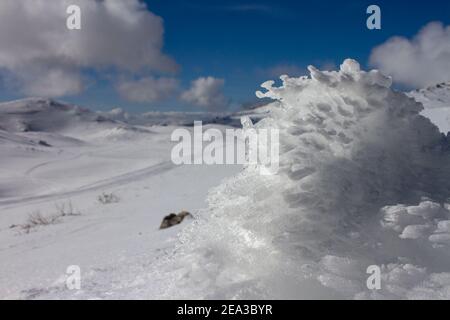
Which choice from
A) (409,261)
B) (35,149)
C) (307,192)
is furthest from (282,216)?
(35,149)

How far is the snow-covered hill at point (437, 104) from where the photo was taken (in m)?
9.04

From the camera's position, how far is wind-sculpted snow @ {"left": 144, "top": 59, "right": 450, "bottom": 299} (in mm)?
A: 2578

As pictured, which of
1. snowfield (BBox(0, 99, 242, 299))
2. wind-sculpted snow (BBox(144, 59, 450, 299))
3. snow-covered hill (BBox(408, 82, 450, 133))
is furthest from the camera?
snow-covered hill (BBox(408, 82, 450, 133))

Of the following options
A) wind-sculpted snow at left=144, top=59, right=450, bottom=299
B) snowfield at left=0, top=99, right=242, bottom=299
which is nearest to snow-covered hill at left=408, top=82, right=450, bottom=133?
snowfield at left=0, top=99, right=242, bottom=299

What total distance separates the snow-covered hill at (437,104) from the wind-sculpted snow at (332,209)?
596cm

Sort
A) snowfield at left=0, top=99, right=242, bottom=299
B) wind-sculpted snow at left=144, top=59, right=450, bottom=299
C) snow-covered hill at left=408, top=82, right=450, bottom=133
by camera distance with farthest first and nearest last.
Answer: snow-covered hill at left=408, top=82, right=450, bottom=133
snowfield at left=0, top=99, right=242, bottom=299
wind-sculpted snow at left=144, top=59, right=450, bottom=299

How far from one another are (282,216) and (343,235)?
0.37 m

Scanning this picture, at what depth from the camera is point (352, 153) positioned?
2.98 m

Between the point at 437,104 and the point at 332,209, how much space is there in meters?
12.0

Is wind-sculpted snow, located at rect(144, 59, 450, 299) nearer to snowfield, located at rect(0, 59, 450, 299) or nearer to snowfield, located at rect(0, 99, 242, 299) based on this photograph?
snowfield, located at rect(0, 59, 450, 299)

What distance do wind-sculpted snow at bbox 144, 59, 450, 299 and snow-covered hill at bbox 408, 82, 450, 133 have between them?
5.96 metres

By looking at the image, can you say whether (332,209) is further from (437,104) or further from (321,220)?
(437,104)
